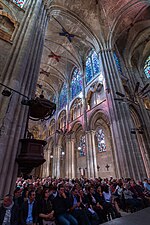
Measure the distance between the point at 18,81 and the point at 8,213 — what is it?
423 centimetres

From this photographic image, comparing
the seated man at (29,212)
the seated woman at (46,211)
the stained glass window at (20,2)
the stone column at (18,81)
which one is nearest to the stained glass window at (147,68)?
the stone column at (18,81)

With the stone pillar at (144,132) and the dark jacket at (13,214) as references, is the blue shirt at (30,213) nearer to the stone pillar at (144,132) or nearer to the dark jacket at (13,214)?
the dark jacket at (13,214)

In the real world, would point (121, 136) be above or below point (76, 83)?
below

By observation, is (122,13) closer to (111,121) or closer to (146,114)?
(146,114)

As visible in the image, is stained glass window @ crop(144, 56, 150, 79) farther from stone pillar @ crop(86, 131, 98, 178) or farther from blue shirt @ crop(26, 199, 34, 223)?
blue shirt @ crop(26, 199, 34, 223)

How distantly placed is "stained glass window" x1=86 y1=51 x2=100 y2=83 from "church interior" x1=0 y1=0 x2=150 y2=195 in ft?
0.53

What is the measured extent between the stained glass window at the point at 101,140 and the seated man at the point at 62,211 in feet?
38.4

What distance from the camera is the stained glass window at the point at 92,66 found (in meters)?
14.7

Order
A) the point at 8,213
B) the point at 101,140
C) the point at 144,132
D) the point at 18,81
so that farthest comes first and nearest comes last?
1. the point at 101,140
2. the point at 144,132
3. the point at 18,81
4. the point at 8,213

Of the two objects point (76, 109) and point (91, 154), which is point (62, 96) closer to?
point (76, 109)

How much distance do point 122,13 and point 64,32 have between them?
6955 mm

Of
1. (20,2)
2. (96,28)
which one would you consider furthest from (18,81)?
(96,28)

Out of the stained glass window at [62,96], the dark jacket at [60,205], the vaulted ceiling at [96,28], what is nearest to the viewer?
the dark jacket at [60,205]

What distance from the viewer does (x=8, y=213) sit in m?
2.55
